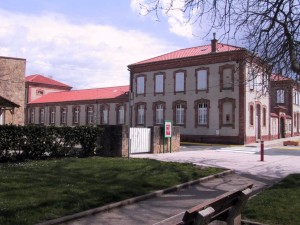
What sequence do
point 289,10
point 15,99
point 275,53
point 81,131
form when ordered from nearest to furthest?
point 289,10 → point 275,53 → point 81,131 → point 15,99

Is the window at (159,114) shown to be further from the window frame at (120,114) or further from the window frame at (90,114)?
the window frame at (90,114)

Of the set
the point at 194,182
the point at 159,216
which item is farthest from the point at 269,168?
the point at 159,216

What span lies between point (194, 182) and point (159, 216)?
3887 mm

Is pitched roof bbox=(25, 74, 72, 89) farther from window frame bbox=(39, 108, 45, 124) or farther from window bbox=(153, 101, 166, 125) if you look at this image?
window bbox=(153, 101, 166, 125)

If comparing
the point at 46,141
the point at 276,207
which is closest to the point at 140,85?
the point at 46,141

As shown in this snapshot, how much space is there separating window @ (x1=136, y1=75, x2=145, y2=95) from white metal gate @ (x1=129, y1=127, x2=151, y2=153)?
20796mm

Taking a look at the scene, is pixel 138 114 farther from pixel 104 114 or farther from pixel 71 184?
pixel 71 184

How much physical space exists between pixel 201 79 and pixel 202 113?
343 centimetres

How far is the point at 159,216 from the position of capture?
7.40 meters

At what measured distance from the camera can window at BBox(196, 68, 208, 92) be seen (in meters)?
36.5

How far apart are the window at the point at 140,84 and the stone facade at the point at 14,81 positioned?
14567mm

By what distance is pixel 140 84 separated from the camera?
42.8m

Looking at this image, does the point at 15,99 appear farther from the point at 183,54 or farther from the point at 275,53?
the point at 275,53

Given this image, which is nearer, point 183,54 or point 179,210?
point 179,210
